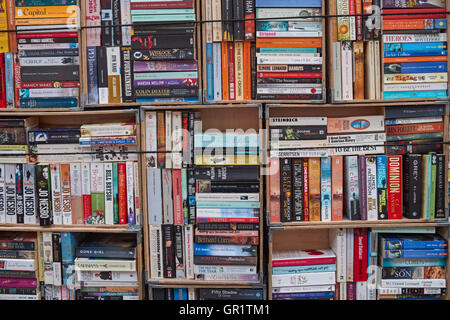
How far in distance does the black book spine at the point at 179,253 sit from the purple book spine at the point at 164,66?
805 mm

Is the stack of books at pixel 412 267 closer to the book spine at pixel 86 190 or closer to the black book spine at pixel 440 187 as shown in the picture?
the black book spine at pixel 440 187

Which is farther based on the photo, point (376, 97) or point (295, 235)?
point (295, 235)

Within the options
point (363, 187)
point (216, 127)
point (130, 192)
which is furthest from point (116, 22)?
point (363, 187)

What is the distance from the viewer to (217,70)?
2229mm

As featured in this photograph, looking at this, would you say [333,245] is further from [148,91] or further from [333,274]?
[148,91]

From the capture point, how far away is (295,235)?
249 cm

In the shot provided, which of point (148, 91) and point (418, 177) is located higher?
point (148, 91)

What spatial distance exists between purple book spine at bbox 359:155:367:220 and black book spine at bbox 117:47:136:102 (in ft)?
3.94

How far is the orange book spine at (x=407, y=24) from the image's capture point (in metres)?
2.17

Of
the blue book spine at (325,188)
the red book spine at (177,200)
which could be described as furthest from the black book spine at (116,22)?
the blue book spine at (325,188)

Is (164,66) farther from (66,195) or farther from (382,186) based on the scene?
(382,186)

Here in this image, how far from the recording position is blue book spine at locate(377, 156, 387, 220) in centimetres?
223

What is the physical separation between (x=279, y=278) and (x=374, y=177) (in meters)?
0.71

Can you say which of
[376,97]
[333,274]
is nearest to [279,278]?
[333,274]
